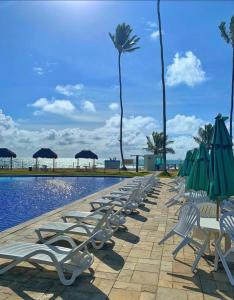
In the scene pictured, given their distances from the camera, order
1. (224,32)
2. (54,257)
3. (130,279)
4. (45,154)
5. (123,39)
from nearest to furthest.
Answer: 1. (54,257)
2. (130,279)
3. (224,32)
4. (45,154)
5. (123,39)

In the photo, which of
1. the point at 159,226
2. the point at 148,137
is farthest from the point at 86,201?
the point at 148,137

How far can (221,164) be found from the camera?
210 inches

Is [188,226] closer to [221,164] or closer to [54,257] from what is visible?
[221,164]

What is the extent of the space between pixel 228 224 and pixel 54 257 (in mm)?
2212

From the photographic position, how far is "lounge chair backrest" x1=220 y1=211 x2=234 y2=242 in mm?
4402

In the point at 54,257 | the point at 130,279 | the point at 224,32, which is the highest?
the point at 224,32

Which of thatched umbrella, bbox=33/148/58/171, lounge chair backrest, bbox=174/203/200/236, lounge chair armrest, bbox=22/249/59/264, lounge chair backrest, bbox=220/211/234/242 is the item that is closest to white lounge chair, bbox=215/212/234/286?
lounge chair backrest, bbox=220/211/234/242

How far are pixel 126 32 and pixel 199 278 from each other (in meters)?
35.3

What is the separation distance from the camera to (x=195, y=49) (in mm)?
20844

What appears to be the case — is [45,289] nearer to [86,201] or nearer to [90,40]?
[86,201]

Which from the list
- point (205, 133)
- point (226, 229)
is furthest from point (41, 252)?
point (205, 133)

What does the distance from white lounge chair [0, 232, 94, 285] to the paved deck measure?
0.15 m

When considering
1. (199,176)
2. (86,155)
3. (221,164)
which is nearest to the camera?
(221,164)

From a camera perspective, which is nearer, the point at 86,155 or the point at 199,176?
the point at 199,176
